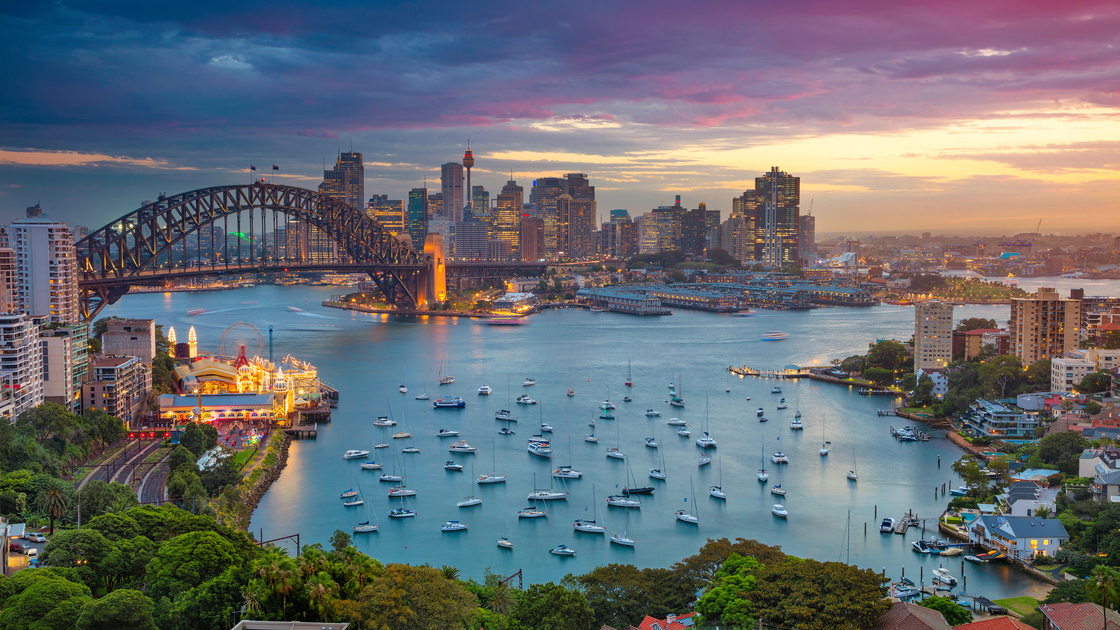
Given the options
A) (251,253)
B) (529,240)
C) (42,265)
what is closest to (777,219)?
(529,240)

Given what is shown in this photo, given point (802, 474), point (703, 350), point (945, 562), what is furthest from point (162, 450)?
point (703, 350)

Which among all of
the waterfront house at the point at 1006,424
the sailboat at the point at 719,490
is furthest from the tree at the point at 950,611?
the waterfront house at the point at 1006,424

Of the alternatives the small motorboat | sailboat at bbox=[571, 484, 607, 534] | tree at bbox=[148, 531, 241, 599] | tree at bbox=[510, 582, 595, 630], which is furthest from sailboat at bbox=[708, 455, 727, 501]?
tree at bbox=[148, 531, 241, 599]

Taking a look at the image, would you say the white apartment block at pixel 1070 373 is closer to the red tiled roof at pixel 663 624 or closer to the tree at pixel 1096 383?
the tree at pixel 1096 383

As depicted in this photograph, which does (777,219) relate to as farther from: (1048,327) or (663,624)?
(663,624)

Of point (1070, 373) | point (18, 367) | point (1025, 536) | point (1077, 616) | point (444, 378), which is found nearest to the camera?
point (1077, 616)

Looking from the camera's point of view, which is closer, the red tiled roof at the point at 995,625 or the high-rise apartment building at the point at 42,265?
the red tiled roof at the point at 995,625

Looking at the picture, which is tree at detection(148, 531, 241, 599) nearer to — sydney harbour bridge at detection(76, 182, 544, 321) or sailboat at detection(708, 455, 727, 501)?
sailboat at detection(708, 455, 727, 501)
